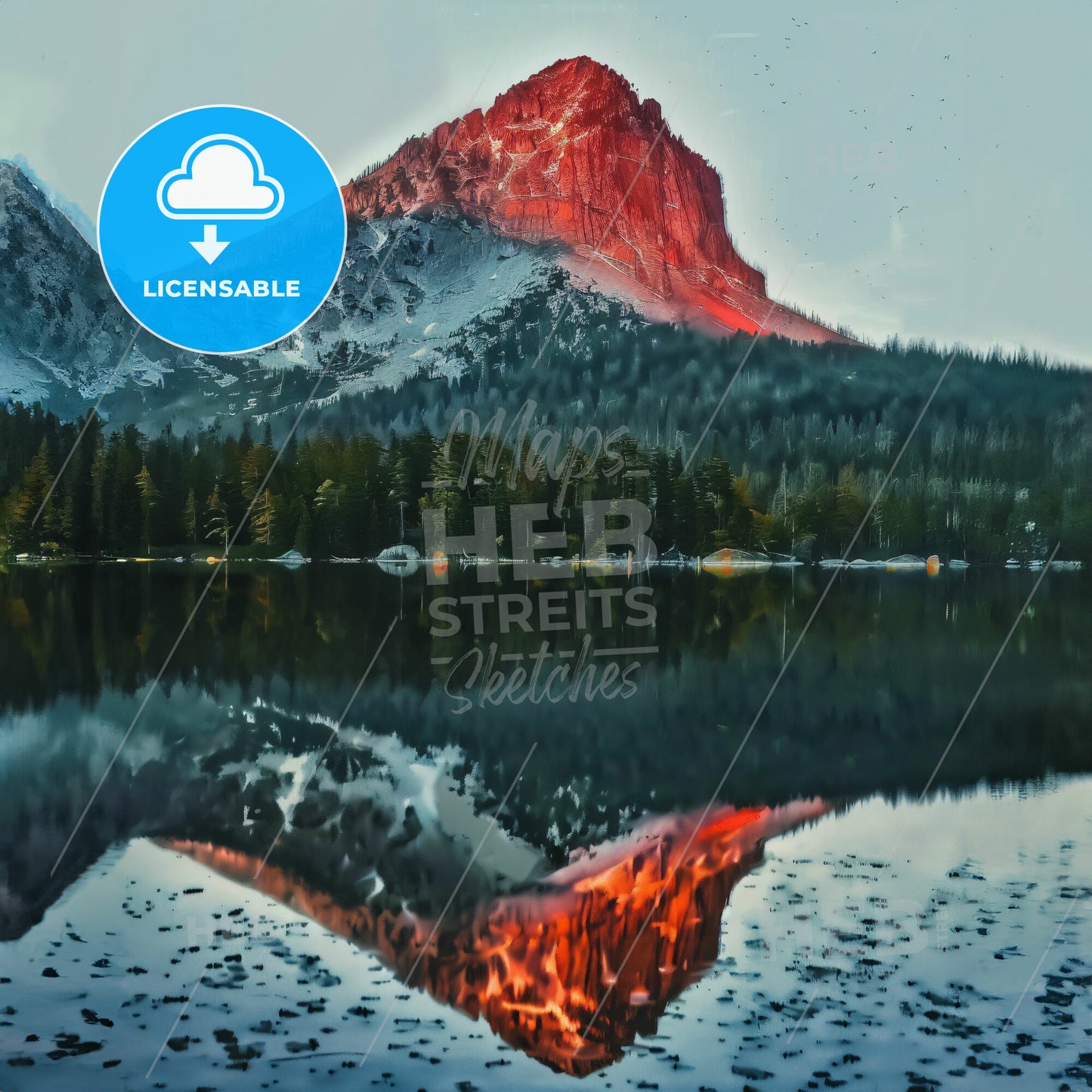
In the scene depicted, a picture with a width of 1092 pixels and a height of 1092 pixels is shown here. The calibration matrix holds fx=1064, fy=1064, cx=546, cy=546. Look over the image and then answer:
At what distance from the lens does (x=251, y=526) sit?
42.6 metres

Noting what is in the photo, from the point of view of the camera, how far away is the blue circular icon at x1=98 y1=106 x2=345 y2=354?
19297 mm

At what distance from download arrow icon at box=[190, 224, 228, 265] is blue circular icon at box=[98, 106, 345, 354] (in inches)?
1.0

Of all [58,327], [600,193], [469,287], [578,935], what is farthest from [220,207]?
[469,287]

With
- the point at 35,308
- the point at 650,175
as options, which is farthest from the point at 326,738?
the point at 35,308

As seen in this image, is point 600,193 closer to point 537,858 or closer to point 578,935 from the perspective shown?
point 537,858

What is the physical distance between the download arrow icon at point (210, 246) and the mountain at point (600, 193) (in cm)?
1310

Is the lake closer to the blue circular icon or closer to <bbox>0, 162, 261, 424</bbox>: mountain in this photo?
the blue circular icon

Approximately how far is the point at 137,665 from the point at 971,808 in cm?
1836

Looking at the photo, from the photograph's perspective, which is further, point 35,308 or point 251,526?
point 35,308

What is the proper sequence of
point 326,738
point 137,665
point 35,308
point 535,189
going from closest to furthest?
point 326,738 < point 137,665 < point 35,308 < point 535,189

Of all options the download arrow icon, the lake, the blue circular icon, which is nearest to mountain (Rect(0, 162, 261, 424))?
the blue circular icon

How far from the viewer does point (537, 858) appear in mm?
14867

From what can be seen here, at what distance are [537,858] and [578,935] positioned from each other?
2430 mm

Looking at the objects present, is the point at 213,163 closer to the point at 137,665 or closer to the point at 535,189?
the point at 137,665
